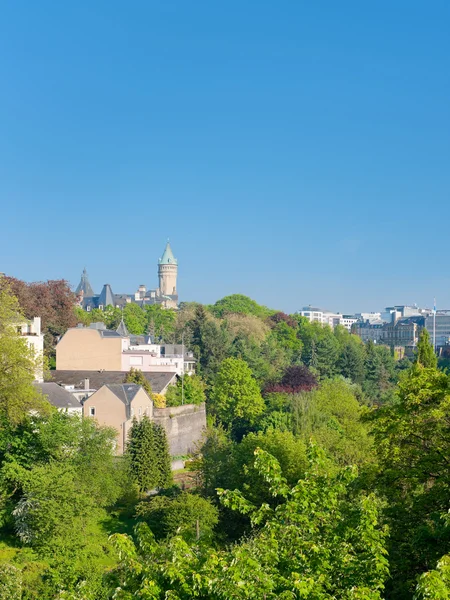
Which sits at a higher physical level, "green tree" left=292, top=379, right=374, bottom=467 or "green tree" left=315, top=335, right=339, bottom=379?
"green tree" left=315, top=335, right=339, bottom=379

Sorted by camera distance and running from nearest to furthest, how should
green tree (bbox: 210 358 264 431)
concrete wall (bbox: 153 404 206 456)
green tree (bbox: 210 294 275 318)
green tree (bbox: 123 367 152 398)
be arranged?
concrete wall (bbox: 153 404 206 456), green tree (bbox: 123 367 152 398), green tree (bbox: 210 358 264 431), green tree (bbox: 210 294 275 318)

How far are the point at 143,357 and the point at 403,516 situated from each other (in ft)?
162

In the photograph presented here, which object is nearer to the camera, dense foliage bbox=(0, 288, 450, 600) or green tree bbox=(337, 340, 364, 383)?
dense foliage bbox=(0, 288, 450, 600)

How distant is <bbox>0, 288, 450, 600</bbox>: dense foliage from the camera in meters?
10.9

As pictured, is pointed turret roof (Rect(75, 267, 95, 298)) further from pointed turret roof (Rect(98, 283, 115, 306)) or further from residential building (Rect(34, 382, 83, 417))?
residential building (Rect(34, 382, 83, 417))

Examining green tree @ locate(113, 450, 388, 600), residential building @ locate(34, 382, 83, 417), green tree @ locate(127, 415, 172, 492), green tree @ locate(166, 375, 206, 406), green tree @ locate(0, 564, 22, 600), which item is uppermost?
green tree @ locate(113, 450, 388, 600)

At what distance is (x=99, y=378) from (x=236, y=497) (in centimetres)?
4270

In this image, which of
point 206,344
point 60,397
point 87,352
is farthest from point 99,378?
point 206,344

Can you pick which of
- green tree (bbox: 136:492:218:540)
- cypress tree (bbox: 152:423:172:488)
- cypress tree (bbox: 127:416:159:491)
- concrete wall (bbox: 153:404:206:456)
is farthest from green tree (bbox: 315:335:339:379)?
green tree (bbox: 136:492:218:540)

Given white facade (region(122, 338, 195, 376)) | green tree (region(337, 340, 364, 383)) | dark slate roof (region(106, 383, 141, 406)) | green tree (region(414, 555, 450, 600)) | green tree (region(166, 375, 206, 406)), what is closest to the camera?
green tree (region(414, 555, 450, 600))

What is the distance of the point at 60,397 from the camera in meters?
45.1

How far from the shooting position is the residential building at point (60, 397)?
43.9 metres

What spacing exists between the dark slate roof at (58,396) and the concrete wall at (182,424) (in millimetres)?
6684

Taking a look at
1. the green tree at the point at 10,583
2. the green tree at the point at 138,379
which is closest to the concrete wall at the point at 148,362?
the green tree at the point at 138,379
